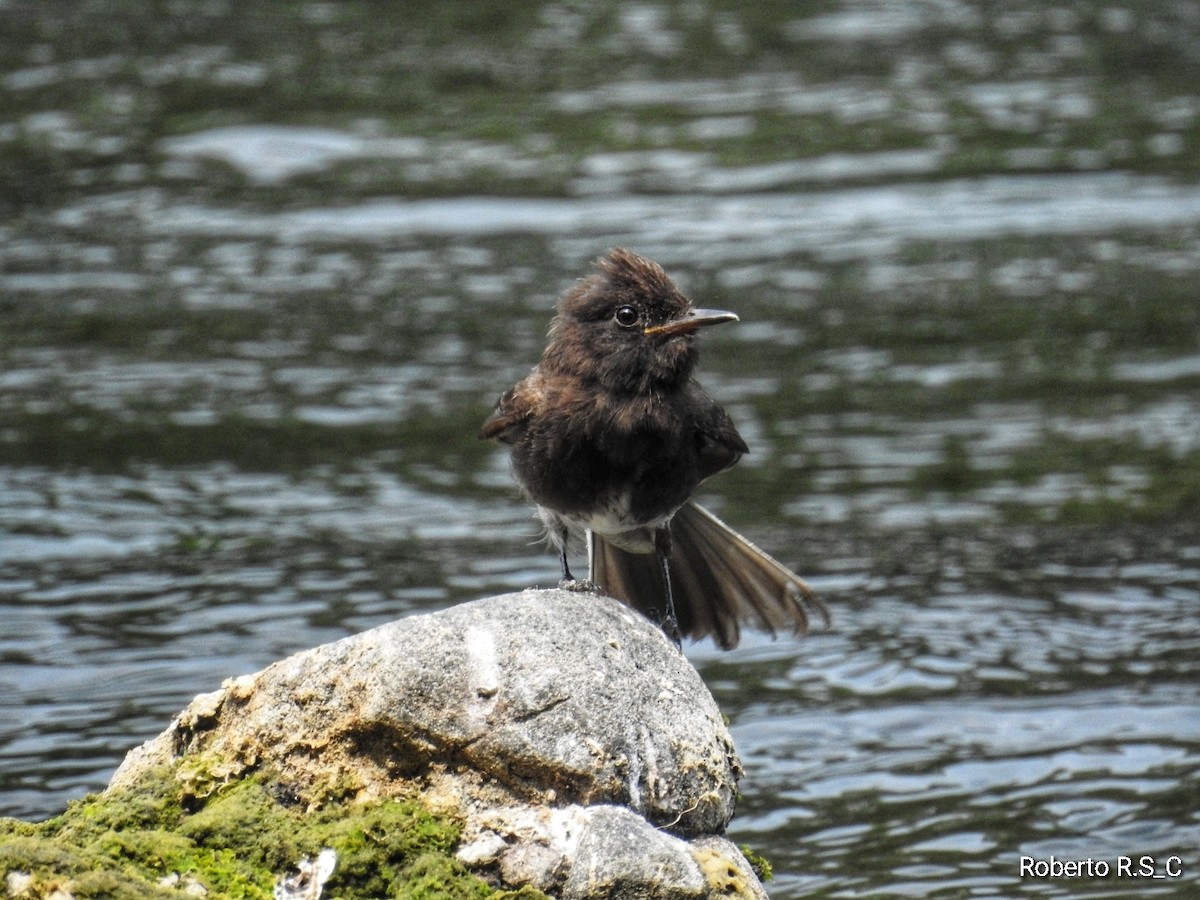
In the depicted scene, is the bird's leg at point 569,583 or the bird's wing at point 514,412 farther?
the bird's wing at point 514,412

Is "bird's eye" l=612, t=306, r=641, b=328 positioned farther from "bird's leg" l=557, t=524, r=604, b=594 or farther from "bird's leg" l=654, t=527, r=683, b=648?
"bird's leg" l=557, t=524, r=604, b=594

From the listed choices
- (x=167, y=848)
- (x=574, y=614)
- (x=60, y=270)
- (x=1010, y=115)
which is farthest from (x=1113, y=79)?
(x=167, y=848)

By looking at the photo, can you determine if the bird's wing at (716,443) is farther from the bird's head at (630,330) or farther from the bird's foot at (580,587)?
the bird's foot at (580,587)

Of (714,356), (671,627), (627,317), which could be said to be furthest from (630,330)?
(714,356)

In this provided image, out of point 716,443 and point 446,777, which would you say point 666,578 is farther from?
point 446,777

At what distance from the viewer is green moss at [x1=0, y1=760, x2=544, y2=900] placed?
191 inches

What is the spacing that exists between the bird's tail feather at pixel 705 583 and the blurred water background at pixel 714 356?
41.7 inches

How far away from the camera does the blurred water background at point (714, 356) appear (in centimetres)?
876

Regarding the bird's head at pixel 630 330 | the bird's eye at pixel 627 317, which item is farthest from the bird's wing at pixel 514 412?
the bird's eye at pixel 627 317

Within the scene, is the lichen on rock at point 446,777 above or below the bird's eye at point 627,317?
below

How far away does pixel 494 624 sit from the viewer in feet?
17.6

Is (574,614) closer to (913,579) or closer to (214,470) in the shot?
(913,579)

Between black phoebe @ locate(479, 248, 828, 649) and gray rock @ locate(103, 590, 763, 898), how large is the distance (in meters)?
1.07

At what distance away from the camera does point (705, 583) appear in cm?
729
